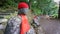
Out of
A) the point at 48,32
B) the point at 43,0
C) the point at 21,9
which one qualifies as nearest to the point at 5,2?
the point at 43,0

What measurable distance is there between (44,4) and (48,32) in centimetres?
398

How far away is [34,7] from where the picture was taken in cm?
1197

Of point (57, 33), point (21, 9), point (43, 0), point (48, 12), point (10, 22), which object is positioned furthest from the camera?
point (48, 12)

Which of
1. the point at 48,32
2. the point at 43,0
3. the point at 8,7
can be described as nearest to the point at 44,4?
the point at 43,0

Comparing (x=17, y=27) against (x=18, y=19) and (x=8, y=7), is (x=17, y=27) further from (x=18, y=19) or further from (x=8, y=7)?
(x=8, y=7)

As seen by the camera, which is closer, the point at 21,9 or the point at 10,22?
the point at 10,22

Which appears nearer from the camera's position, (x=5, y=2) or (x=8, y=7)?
(x=8, y=7)

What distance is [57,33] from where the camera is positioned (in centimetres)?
742

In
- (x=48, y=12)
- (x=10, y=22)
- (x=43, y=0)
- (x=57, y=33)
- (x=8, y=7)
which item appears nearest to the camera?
(x=10, y=22)

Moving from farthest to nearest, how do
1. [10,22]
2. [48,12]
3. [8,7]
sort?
1. [48,12]
2. [8,7]
3. [10,22]

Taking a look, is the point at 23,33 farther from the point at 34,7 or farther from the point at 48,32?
the point at 34,7

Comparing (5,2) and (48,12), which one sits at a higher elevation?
(5,2)

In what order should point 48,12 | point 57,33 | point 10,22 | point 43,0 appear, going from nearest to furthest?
1. point 10,22
2. point 57,33
3. point 43,0
4. point 48,12

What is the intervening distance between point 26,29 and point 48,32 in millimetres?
4658
